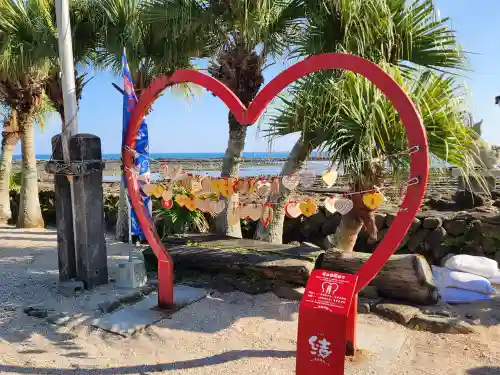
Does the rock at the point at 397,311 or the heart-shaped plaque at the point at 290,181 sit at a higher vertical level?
the heart-shaped plaque at the point at 290,181

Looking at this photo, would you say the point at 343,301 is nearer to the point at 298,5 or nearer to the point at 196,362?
the point at 196,362

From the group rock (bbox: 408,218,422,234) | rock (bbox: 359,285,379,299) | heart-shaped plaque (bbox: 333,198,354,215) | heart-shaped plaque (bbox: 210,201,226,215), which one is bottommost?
rock (bbox: 359,285,379,299)

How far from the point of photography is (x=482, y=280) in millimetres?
4883

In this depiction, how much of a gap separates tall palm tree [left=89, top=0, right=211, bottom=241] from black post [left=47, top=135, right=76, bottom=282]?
231 cm

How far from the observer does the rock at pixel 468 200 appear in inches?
320

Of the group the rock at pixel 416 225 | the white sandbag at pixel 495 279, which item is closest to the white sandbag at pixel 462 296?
the white sandbag at pixel 495 279

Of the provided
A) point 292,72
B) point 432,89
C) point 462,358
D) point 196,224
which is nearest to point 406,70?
point 432,89

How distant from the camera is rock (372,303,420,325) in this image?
420 centimetres

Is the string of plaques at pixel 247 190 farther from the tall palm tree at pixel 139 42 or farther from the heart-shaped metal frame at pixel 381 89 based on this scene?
the tall palm tree at pixel 139 42

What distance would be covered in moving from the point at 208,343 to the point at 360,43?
3.52 m

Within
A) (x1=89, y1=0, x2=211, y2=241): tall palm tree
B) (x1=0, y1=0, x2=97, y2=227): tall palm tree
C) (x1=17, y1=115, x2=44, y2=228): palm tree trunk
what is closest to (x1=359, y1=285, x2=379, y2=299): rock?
(x1=89, y1=0, x2=211, y2=241): tall palm tree

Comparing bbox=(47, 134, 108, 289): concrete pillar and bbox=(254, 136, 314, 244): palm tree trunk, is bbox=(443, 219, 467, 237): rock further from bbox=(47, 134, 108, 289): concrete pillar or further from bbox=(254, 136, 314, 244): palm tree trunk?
bbox=(47, 134, 108, 289): concrete pillar

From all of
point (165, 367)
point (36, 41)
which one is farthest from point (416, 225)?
point (36, 41)

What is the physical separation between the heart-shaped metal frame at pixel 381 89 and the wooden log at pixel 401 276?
1.31m
